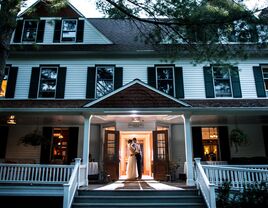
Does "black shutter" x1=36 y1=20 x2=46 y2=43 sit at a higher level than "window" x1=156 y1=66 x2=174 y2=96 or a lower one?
higher

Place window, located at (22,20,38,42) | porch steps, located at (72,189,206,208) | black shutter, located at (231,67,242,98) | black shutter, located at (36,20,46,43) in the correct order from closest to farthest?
porch steps, located at (72,189,206,208) < black shutter, located at (231,67,242,98) < black shutter, located at (36,20,46,43) < window, located at (22,20,38,42)

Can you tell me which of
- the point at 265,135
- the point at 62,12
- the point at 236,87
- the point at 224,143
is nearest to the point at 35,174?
the point at 224,143

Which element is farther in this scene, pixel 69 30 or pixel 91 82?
pixel 69 30

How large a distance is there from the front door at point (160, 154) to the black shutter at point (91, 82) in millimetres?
3369

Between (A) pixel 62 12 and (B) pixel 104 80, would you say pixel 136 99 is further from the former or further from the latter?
(A) pixel 62 12

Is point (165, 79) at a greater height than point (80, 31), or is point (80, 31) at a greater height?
point (80, 31)

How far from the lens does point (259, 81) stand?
428 inches

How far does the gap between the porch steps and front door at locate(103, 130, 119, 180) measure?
307 cm

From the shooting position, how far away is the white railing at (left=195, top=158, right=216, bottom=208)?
603 centimetres

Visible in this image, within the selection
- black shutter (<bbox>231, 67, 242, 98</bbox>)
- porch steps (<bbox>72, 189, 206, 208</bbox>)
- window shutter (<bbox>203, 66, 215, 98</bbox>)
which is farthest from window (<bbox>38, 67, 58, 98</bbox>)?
black shutter (<bbox>231, 67, 242, 98</bbox>)

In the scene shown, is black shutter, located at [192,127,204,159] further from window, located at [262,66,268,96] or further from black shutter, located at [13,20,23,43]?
black shutter, located at [13,20,23,43]

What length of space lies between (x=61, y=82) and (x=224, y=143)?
8087 mm

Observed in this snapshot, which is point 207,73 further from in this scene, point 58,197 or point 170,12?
point 58,197

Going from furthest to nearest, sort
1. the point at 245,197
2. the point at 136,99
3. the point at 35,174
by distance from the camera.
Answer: the point at 136,99 < the point at 35,174 < the point at 245,197
